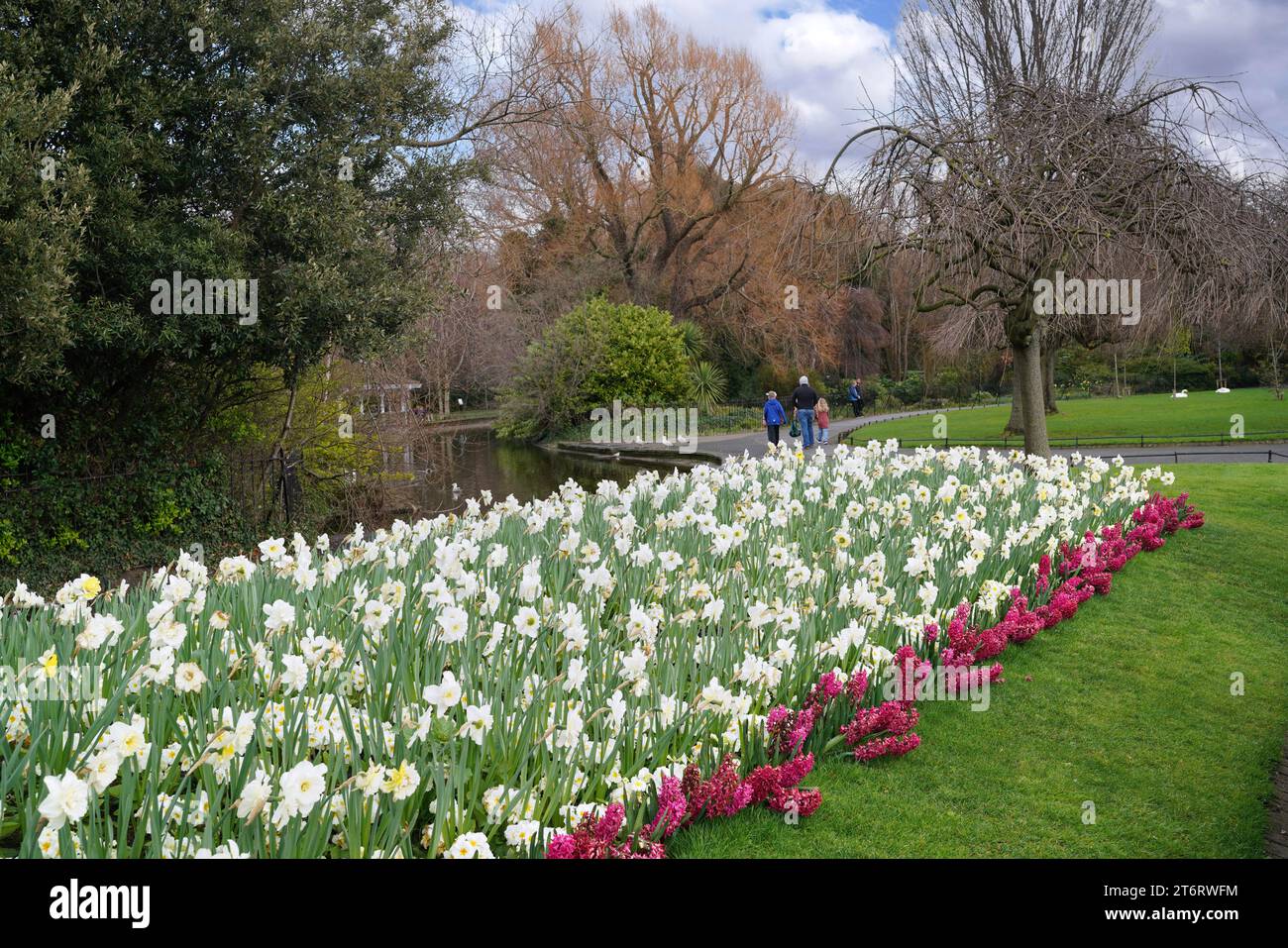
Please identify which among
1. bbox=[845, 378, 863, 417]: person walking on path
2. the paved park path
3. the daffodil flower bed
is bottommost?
the daffodil flower bed

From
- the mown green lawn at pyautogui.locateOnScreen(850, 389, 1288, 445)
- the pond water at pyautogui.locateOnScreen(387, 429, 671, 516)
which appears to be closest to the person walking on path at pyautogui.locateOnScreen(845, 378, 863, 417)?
the mown green lawn at pyautogui.locateOnScreen(850, 389, 1288, 445)

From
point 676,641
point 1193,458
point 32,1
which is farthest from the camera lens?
point 1193,458

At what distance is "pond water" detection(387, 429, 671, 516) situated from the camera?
17.0m

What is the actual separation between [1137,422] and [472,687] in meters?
30.8

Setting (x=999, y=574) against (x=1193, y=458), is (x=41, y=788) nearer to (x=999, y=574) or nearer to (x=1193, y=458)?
(x=999, y=574)

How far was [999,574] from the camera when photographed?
7.27 metres

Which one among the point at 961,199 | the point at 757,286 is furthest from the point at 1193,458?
the point at 757,286

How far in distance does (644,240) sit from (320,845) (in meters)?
41.7

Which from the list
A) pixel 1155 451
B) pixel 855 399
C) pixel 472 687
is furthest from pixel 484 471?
pixel 472 687

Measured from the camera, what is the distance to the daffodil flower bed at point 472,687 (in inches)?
113

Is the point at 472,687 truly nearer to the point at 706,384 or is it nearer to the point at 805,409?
the point at 805,409

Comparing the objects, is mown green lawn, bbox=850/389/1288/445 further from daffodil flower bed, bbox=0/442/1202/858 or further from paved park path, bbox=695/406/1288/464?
daffodil flower bed, bbox=0/442/1202/858

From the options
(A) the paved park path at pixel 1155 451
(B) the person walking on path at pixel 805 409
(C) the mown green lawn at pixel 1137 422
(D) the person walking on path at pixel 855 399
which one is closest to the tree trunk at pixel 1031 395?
(A) the paved park path at pixel 1155 451

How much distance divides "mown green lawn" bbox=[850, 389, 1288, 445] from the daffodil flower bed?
2083cm
